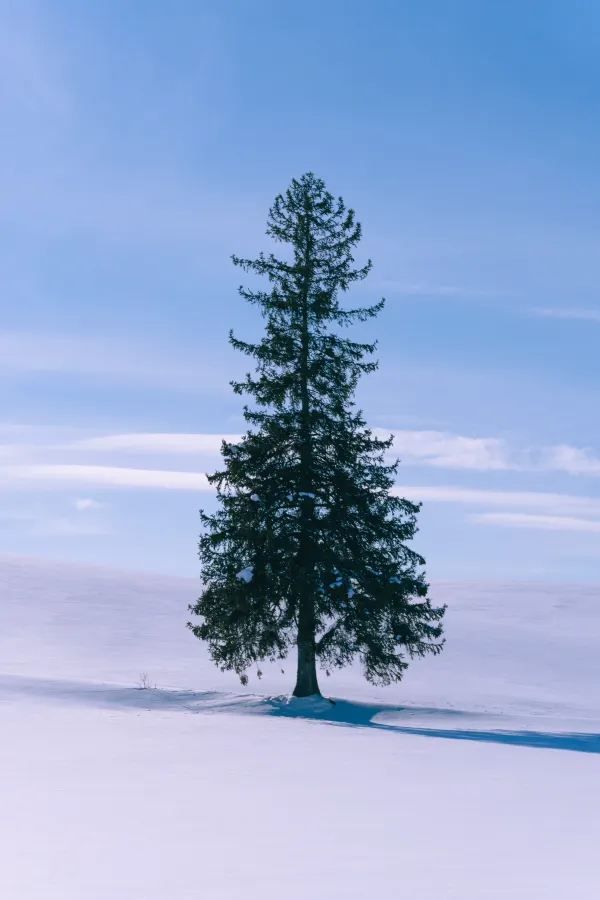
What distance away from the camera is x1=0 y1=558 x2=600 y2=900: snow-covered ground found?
288 inches

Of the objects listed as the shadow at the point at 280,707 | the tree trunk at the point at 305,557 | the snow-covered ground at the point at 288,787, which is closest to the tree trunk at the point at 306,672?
the tree trunk at the point at 305,557

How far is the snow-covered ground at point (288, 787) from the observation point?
7312mm

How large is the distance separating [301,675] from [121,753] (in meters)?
10.5

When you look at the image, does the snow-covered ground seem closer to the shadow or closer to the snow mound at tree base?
the shadow

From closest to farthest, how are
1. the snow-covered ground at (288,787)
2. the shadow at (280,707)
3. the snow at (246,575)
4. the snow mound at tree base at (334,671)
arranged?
the snow-covered ground at (288,787) → the shadow at (280,707) → the snow at (246,575) → the snow mound at tree base at (334,671)

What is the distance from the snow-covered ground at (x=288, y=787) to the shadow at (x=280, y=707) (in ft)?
0.28

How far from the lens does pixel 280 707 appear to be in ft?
74.4

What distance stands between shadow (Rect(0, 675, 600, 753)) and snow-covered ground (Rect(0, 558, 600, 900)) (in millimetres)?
84

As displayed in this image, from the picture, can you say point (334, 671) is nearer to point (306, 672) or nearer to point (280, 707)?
point (306, 672)

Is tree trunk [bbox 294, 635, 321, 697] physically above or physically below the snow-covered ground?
above

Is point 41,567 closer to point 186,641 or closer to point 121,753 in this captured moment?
point 186,641

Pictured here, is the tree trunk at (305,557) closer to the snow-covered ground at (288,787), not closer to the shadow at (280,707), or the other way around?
the shadow at (280,707)

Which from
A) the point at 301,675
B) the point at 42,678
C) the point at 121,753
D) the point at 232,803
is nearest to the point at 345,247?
the point at 301,675

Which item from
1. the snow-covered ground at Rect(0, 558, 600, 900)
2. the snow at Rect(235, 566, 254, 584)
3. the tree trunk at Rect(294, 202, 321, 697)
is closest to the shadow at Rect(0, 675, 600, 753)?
the snow-covered ground at Rect(0, 558, 600, 900)
